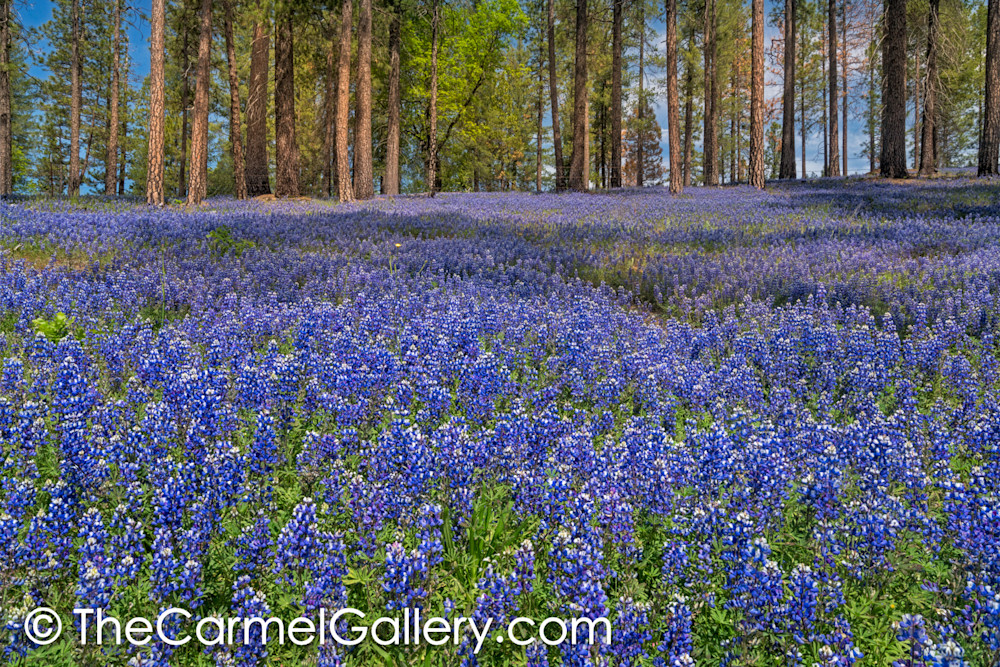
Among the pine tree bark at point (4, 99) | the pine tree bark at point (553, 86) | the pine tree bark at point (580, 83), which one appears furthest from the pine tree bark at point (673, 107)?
the pine tree bark at point (4, 99)

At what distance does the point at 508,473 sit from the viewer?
11.6 ft

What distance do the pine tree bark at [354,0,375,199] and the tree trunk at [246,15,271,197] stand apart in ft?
12.3

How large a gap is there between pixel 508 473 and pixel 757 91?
23.6 meters

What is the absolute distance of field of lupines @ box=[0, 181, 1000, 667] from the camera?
2455 millimetres

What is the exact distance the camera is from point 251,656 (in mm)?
2273

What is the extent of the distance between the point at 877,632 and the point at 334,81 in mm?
33582

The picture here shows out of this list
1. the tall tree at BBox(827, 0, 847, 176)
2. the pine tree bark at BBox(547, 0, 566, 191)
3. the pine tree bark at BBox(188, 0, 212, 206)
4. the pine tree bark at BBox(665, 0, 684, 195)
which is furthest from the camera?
the tall tree at BBox(827, 0, 847, 176)

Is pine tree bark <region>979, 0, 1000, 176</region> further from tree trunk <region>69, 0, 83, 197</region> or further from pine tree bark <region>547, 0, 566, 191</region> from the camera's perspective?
tree trunk <region>69, 0, 83, 197</region>

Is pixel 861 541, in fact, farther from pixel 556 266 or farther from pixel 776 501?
pixel 556 266

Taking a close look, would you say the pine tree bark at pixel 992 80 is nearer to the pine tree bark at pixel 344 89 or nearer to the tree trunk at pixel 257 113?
the pine tree bark at pixel 344 89

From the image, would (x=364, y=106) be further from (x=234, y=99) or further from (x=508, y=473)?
(x=508, y=473)

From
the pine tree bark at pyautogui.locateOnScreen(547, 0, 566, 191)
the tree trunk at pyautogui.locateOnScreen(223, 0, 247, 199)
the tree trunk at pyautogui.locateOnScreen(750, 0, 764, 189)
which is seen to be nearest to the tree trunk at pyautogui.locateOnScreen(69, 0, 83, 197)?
the tree trunk at pyautogui.locateOnScreen(223, 0, 247, 199)

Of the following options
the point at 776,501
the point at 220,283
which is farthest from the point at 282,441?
the point at 220,283

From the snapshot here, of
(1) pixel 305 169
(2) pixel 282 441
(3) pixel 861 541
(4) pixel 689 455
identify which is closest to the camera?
(3) pixel 861 541
